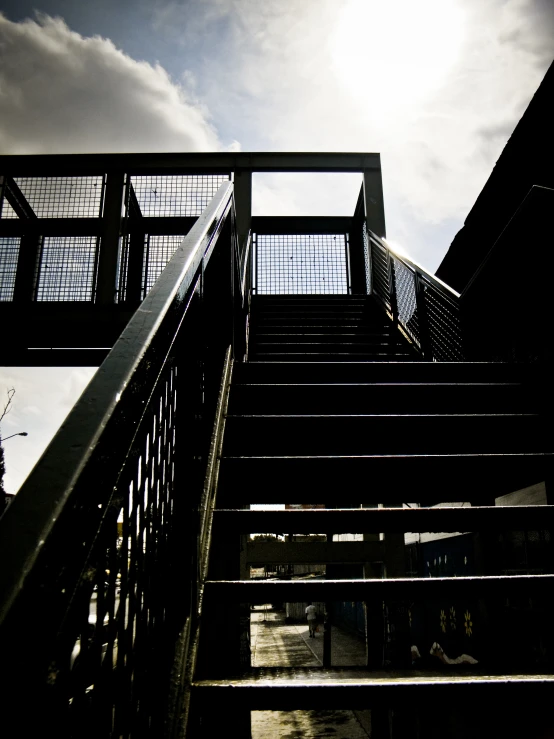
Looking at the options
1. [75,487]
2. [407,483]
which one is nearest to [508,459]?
[407,483]

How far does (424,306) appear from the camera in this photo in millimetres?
4875

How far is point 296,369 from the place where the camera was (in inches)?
128

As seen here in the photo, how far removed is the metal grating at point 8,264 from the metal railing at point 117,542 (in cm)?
639

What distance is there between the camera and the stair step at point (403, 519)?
1.91 m

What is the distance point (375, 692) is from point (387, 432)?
1.31 meters

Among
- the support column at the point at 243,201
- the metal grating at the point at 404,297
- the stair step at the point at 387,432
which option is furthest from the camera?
the support column at the point at 243,201

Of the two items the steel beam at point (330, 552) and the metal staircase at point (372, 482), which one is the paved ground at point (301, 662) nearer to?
the steel beam at point (330, 552)

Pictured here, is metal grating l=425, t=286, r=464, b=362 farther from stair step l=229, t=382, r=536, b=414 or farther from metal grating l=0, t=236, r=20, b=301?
metal grating l=0, t=236, r=20, b=301

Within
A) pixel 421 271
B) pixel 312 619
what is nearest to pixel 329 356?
pixel 421 271

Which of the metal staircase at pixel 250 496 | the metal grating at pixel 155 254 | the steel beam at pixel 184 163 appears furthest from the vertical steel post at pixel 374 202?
the metal grating at pixel 155 254

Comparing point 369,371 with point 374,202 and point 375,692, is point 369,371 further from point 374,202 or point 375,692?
point 374,202

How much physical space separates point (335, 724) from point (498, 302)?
9.26 metres

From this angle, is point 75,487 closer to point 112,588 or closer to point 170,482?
point 112,588

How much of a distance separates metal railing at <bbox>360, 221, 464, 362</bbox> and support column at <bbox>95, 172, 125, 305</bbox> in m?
3.84
